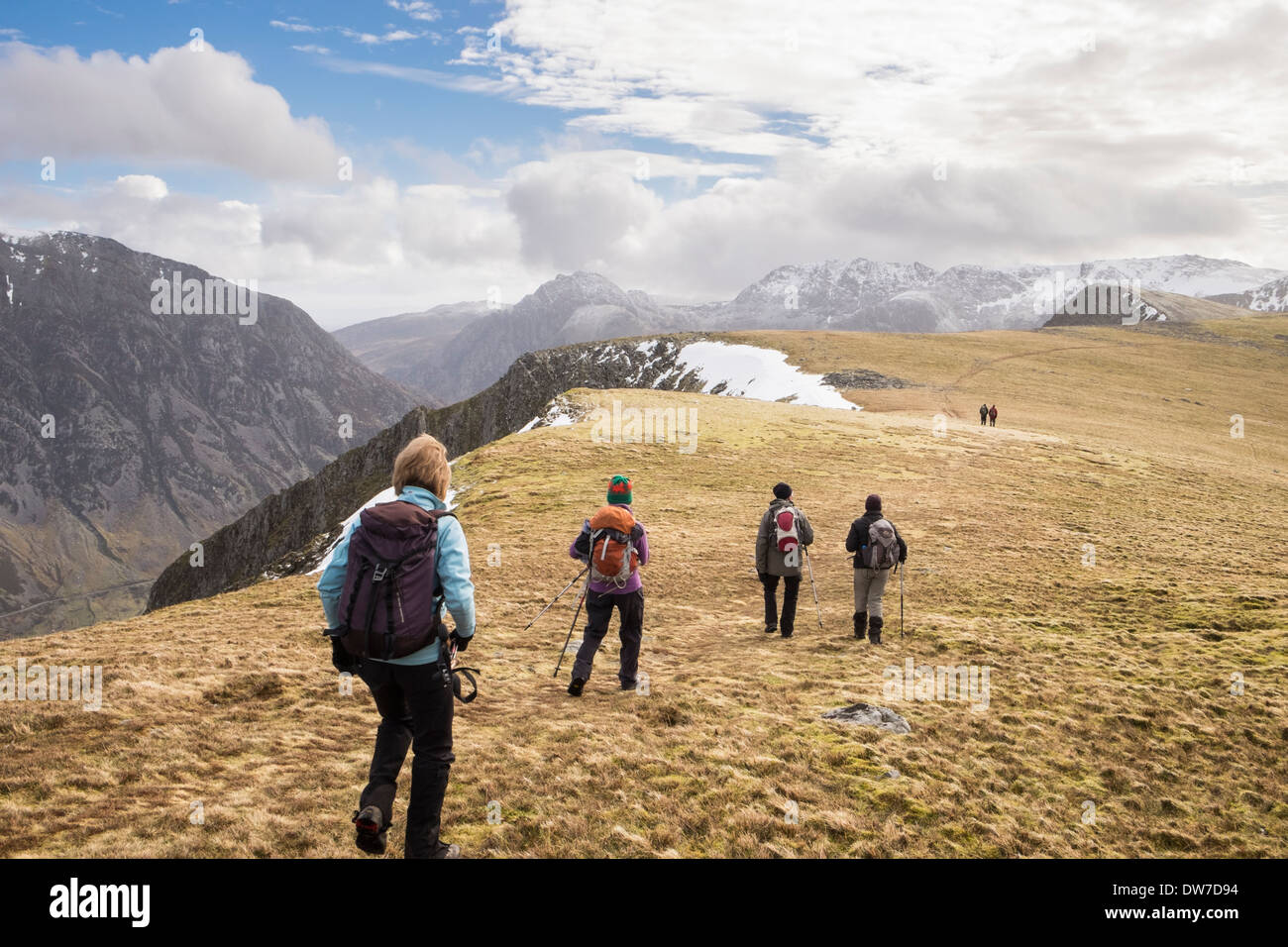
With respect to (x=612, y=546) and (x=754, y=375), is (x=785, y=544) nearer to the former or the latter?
(x=612, y=546)

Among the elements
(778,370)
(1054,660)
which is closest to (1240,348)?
(778,370)

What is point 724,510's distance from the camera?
31359 millimetres

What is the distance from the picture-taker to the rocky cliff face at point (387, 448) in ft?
361

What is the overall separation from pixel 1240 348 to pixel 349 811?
528 feet

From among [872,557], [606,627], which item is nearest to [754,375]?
[872,557]

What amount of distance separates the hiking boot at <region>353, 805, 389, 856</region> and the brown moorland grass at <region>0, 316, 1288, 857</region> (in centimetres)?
100

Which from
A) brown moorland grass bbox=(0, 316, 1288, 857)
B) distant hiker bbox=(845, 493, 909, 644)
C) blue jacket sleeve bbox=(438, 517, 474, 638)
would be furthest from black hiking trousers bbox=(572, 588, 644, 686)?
distant hiker bbox=(845, 493, 909, 644)

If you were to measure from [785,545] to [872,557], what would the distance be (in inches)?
73.4

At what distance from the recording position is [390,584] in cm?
636

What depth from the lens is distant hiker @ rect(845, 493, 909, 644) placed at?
50.3 ft

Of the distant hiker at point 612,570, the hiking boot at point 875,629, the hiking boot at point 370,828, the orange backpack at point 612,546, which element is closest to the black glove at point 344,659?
the hiking boot at point 370,828

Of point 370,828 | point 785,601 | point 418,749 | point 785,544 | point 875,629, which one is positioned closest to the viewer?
point 370,828

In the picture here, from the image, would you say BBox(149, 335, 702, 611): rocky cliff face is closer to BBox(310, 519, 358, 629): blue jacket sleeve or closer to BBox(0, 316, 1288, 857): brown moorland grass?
BBox(0, 316, 1288, 857): brown moorland grass
